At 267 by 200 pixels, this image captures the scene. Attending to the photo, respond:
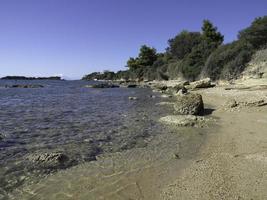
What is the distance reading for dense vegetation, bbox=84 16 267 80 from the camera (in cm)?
4964

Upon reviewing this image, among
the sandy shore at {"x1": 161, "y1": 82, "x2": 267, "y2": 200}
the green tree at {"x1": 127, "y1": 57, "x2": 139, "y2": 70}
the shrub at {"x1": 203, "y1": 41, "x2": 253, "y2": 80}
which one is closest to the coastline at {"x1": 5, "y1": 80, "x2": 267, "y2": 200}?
the sandy shore at {"x1": 161, "y1": 82, "x2": 267, "y2": 200}

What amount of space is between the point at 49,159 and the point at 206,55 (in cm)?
6305

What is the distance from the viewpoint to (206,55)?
225 ft

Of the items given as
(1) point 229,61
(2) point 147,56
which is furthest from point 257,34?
(2) point 147,56

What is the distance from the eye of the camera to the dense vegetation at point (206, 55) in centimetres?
4964

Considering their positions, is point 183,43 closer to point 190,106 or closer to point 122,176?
point 190,106

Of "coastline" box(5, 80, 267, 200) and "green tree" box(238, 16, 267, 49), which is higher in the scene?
"green tree" box(238, 16, 267, 49)

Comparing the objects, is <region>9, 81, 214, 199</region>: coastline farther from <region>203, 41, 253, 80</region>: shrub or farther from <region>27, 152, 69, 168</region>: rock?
<region>203, 41, 253, 80</region>: shrub

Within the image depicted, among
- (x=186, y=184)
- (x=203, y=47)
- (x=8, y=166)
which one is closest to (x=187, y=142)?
(x=186, y=184)

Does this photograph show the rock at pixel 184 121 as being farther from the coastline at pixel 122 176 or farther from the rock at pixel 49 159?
the rock at pixel 49 159

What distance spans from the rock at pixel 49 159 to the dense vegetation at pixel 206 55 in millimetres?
40004

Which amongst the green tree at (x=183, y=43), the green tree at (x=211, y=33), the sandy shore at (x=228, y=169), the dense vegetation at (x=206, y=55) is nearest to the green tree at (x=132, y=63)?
the dense vegetation at (x=206, y=55)

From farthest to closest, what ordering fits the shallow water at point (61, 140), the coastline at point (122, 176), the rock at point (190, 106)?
the rock at point (190, 106) → the shallow water at point (61, 140) → the coastline at point (122, 176)

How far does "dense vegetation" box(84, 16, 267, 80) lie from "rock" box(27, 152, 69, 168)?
1575 inches
